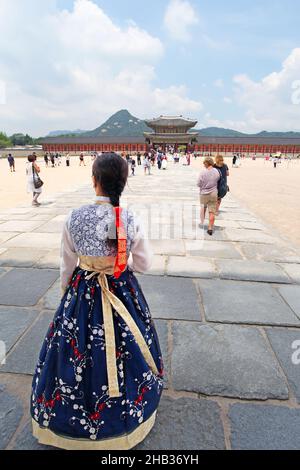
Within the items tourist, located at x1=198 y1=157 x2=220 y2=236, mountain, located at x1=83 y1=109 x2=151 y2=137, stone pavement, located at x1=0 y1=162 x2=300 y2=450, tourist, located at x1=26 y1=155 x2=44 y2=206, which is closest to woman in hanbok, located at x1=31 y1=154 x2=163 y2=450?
stone pavement, located at x1=0 y1=162 x2=300 y2=450

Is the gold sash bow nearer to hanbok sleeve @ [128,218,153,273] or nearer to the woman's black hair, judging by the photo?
hanbok sleeve @ [128,218,153,273]

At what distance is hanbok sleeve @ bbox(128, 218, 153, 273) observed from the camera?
1335 mm

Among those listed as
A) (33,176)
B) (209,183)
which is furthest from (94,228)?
(33,176)

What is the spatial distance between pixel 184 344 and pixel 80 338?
103 cm

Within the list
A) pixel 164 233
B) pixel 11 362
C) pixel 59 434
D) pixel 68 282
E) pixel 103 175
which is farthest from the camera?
pixel 164 233

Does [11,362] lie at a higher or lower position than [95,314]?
lower

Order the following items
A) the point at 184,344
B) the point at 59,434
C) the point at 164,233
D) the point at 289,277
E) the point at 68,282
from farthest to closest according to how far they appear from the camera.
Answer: the point at 164,233, the point at 289,277, the point at 184,344, the point at 68,282, the point at 59,434

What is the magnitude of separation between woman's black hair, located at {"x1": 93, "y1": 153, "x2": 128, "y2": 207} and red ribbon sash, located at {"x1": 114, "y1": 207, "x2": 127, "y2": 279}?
0.23ft

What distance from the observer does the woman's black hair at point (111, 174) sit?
1214 millimetres

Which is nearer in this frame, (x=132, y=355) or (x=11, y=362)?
(x=132, y=355)
